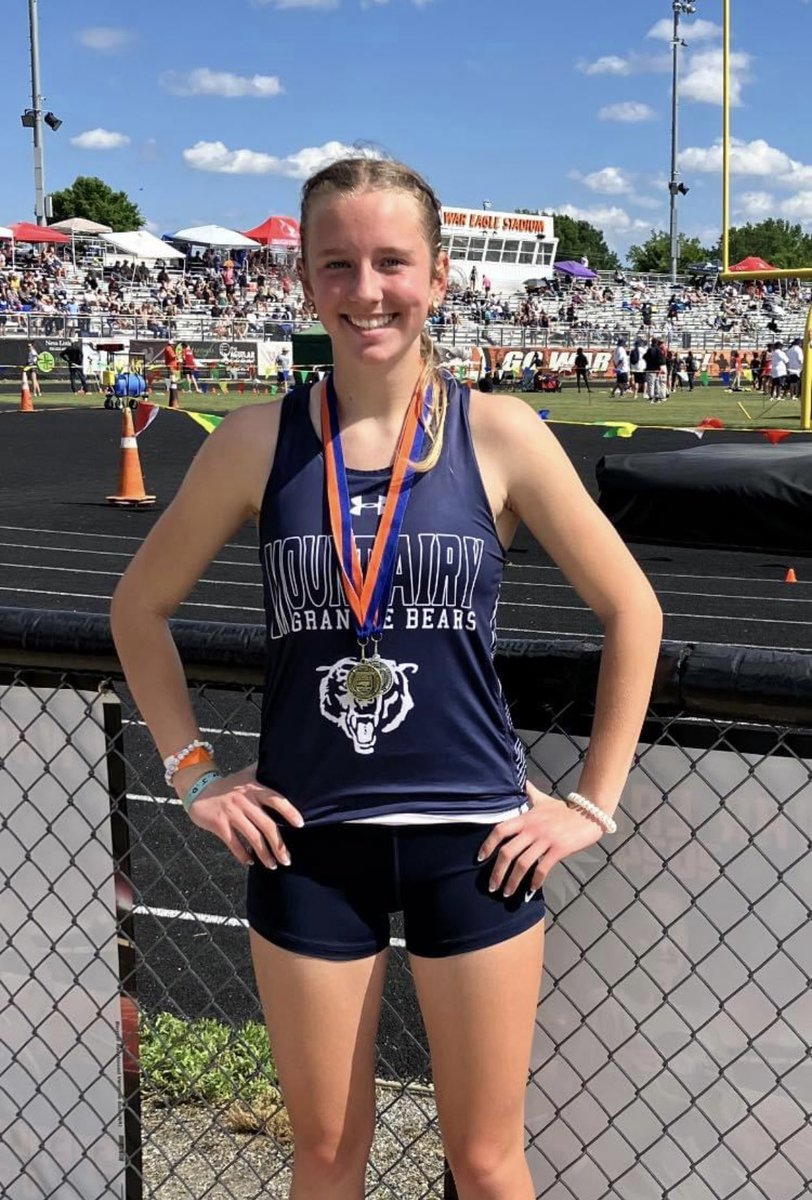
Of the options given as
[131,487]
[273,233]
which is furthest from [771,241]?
[131,487]

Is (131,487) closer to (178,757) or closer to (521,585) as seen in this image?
(521,585)

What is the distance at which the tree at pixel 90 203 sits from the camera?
375 feet

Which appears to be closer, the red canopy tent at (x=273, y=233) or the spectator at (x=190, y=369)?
the spectator at (x=190, y=369)

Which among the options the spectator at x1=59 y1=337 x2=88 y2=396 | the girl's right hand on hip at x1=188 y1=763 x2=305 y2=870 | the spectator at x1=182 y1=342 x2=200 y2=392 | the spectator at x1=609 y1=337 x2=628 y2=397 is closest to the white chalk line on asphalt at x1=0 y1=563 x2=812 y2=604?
the girl's right hand on hip at x1=188 y1=763 x2=305 y2=870

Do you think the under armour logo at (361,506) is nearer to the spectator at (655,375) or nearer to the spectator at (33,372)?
the spectator at (655,375)

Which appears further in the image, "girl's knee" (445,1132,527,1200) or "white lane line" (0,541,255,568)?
"white lane line" (0,541,255,568)

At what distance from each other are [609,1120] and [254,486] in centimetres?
131

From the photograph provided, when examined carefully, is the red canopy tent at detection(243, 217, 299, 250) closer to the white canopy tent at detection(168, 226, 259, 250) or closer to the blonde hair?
the white canopy tent at detection(168, 226, 259, 250)

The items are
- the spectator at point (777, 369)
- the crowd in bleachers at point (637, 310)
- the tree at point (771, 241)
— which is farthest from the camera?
the tree at point (771, 241)

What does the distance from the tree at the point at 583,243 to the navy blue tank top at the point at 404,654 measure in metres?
158

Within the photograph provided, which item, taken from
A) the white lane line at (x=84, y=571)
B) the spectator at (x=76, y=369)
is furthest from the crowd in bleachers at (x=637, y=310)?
the white lane line at (x=84, y=571)

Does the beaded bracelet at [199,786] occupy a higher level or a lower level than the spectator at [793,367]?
lower

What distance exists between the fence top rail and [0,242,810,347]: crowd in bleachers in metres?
37.6

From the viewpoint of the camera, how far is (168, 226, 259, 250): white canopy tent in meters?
64.3
